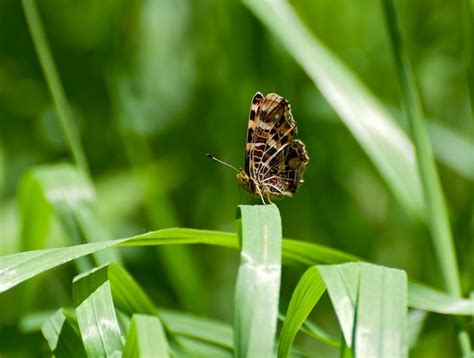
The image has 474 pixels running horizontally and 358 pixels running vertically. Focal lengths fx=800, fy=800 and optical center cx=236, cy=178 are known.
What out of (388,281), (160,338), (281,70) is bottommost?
(160,338)

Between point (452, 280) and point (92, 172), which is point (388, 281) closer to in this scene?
point (452, 280)

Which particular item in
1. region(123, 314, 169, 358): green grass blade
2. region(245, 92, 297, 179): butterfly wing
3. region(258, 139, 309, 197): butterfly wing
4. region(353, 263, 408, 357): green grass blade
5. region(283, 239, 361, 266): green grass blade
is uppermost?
region(245, 92, 297, 179): butterfly wing

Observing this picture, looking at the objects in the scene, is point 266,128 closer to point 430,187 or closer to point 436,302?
point 430,187

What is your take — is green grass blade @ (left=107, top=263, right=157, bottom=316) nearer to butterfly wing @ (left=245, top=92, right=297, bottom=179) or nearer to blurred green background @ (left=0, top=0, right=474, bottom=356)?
butterfly wing @ (left=245, top=92, right=297, bottom=179)

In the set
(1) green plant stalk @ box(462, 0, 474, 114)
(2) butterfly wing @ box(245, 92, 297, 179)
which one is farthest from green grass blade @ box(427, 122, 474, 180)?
(2) butterfly wing @ box(245, 92, 297, 179)

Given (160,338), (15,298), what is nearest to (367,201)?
(15,298)

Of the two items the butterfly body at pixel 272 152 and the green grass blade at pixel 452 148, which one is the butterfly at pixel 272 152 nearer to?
Result: the butterfly body at pixel 272 152
